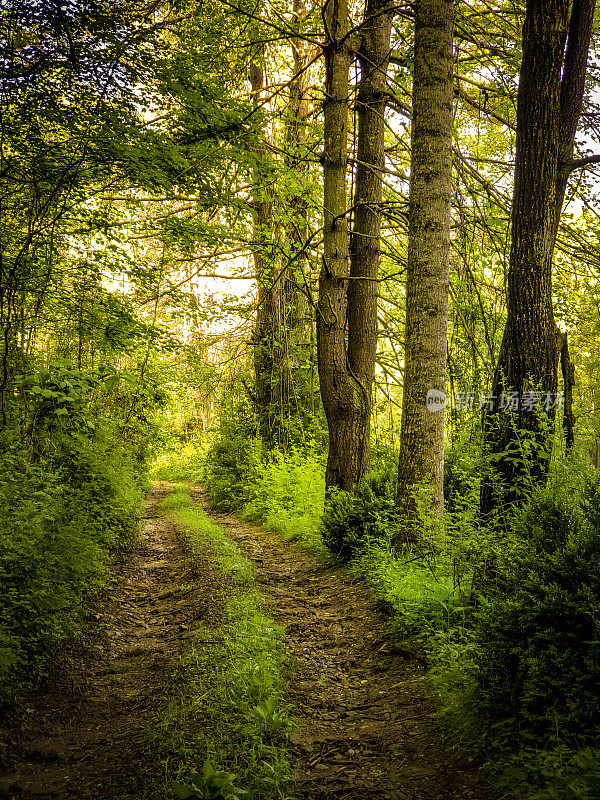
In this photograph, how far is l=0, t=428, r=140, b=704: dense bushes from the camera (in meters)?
4.09

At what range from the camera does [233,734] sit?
10.3 ft

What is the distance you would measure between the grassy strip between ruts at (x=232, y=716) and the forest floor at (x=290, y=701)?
0.15 metres

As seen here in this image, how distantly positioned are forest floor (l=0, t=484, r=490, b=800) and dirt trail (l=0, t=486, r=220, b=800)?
1 cm

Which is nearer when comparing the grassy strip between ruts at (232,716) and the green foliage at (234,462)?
the grassy strip between ruts at (232,716)

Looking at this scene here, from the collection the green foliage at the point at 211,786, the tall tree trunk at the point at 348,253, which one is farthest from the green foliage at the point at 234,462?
the green foliage at the point at 211,786

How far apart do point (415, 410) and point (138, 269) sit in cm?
482

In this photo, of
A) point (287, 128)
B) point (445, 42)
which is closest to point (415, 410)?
point (445, 42)

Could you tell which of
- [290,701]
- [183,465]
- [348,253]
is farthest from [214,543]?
[183,465]

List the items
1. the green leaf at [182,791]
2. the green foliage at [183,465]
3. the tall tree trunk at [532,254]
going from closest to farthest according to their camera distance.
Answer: the green leaf at [182,791]
the tall tree trunk at [532,254]
the green foliage at [183,465]

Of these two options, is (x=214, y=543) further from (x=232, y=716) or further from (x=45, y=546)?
(x=232, y=716)

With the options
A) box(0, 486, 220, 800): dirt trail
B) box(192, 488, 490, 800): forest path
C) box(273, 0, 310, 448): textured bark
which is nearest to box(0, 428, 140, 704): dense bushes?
box(0, 486, 220, 800): dirt trail

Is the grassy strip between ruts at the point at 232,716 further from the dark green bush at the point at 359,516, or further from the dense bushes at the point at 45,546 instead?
the dark green bush at the point at 359,516

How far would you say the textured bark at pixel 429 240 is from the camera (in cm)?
596

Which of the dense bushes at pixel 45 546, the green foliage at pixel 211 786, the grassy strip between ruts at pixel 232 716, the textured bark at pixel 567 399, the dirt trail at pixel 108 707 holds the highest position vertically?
the textured bark at pixel 567 399
